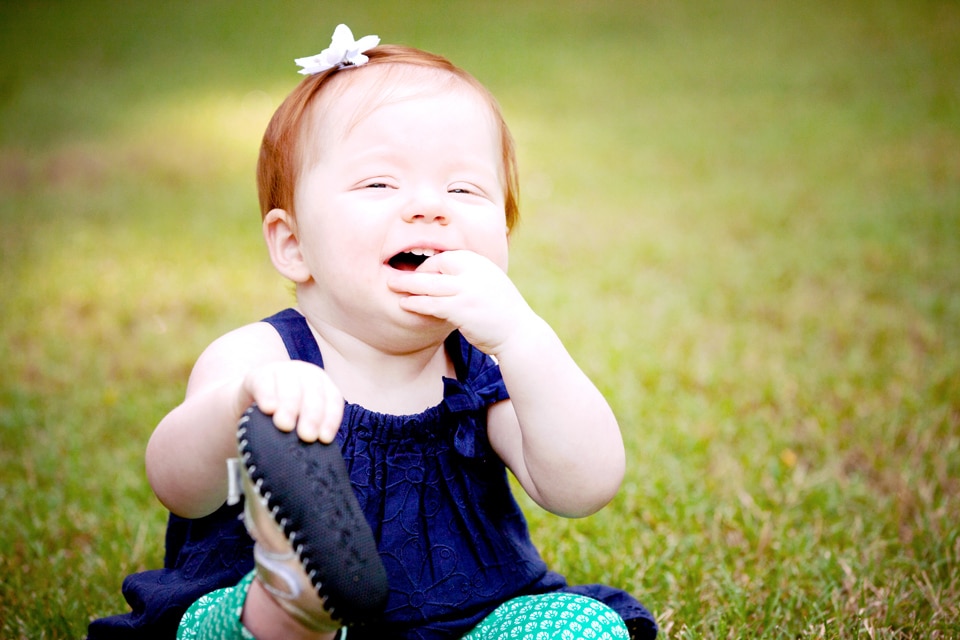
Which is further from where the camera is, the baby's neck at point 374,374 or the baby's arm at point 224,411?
the baby's neck at point 374,374

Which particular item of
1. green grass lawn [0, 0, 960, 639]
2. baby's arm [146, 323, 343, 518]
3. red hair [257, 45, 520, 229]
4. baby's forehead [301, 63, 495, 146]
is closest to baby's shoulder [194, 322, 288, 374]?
baby's arm [146, 323, 343, 518]

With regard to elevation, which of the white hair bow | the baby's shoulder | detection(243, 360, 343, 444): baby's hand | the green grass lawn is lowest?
the green grass lawn

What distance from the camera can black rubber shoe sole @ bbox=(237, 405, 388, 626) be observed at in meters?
1.14

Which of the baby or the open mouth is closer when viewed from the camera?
the baby

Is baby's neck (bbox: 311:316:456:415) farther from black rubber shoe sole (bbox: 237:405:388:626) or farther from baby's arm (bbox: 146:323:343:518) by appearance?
black rubber shoe sole (bbox: 237:405:388:626)

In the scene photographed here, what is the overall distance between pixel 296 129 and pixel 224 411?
21.1 inches

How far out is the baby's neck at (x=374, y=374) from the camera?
158 centimetres

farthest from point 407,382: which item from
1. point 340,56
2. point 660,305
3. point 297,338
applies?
point 660,305

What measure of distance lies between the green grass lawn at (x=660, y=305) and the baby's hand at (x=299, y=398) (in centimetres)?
98

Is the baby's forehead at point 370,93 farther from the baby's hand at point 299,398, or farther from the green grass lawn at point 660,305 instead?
the green grass lawn at point 660,305

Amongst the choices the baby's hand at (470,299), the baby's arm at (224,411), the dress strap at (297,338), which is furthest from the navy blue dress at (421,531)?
the baby's hand at (470,299)

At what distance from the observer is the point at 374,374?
1596mm

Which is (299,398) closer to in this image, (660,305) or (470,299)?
(470,299)

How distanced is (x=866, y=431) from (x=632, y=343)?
3.02 feet
